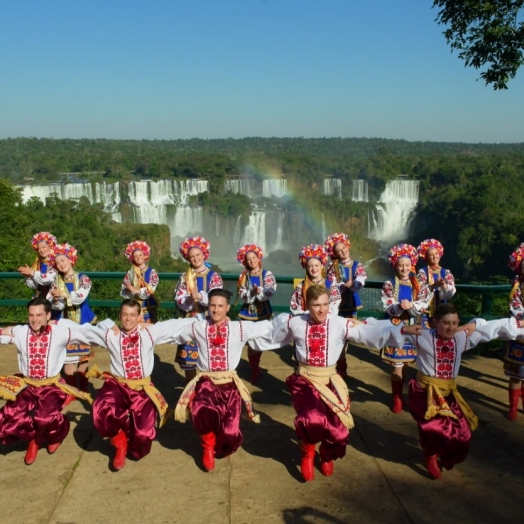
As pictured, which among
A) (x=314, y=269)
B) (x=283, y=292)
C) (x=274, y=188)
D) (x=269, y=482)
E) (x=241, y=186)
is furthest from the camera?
(x=274, y=188)

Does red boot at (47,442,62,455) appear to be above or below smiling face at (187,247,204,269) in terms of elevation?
below

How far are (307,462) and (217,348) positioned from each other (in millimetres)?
1075

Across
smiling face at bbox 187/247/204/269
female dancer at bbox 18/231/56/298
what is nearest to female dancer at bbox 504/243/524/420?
smiling face at bbox 187/247/204/269

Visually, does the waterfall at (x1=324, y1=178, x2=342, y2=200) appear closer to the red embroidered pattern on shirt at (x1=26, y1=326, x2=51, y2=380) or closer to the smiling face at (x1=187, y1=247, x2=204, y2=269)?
the smiling face at (x1=187, y1=247, x2=204, y2=269)

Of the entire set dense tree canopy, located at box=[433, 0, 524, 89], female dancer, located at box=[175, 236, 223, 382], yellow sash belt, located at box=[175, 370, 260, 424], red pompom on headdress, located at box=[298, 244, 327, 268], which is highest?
dense tree canopy, located at box=[433, 0, 524, 89]

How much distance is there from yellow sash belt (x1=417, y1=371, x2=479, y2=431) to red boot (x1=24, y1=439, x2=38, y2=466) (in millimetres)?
2975

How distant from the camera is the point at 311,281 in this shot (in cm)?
574

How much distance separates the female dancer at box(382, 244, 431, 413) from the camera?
566cm

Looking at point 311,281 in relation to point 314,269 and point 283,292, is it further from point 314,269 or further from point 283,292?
point 283,292

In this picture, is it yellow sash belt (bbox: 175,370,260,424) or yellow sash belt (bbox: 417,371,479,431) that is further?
yellow sash belt (bbox: 175,370,260,424)

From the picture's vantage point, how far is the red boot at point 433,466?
4.38m

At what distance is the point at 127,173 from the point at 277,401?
83.8 metres

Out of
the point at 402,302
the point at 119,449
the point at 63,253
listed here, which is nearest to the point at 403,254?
the point at 402,302

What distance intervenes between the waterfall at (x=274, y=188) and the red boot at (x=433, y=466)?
79838 mm
